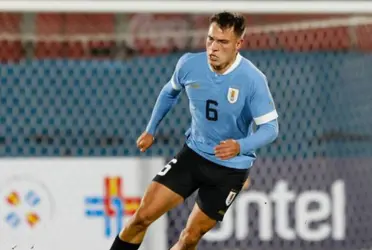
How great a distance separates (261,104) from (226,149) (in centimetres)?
43

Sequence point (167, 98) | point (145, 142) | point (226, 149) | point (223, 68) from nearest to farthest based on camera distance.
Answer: point (226, 149), point (223, 68), point (145, 142), point (167, 98)

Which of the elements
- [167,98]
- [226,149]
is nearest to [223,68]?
[167,98]

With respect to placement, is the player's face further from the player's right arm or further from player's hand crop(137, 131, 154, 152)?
player's hand crop(137, 131, 154, 152)

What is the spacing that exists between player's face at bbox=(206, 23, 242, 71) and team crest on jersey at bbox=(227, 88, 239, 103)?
161 millimetres

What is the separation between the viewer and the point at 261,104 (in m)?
5.96

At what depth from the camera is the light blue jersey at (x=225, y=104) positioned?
5.98 meters

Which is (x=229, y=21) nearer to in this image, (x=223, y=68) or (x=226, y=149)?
(x=223, y=68)

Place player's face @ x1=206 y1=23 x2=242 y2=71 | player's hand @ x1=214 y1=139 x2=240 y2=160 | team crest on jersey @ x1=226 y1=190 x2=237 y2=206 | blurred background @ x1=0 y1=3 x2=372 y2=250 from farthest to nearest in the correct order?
blurred background @ x1=0 y1=3 x2=372 y2=250
team crest on jersey @ x1=226 y1=190 x2=237 y2=206
player's face @ x1=206 y1=23 x2=242 y2=71
player's hand @ x1=214 y1=139 x2=240 y2=160

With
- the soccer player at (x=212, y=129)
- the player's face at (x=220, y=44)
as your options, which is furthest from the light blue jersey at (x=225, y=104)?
the player's face at (x=220, y=44)

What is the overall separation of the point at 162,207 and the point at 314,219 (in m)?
1.66

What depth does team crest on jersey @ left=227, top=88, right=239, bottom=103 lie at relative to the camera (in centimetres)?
603

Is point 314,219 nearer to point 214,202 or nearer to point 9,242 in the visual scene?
point 214,202

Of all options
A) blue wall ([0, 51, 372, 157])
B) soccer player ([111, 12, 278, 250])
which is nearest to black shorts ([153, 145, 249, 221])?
soccer player ([111, 12, 278, 250])

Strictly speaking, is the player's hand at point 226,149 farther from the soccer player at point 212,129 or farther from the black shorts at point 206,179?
the black shorts at point 206,179
